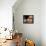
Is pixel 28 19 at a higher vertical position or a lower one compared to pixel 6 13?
lower

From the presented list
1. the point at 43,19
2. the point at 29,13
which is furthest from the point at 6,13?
the point at 43,19

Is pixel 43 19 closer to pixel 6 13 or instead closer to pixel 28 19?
pixel 28 19

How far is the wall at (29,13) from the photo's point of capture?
215 inches

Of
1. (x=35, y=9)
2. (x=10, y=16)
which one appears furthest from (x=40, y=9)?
(x=10, y=16)

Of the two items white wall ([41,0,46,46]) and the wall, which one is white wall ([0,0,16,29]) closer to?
the wall

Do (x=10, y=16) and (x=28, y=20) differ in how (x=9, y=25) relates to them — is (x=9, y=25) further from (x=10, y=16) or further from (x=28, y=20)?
(x=28, y=20)

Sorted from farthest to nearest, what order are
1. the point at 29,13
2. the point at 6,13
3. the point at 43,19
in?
the point at 29,13, the point at 43,19, the point at 6,13

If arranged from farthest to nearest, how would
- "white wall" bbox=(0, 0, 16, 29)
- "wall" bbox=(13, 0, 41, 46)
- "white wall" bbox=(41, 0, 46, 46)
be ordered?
"wall" bbox=(13, 0, 41, 46) → "white wall" bbox=(41, 0, 46, 46) → "white wall" bbox=(0, 0, 16, 29)

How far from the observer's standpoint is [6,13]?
4.19m

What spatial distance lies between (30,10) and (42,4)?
623 millimetres

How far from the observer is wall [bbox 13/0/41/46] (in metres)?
5.45

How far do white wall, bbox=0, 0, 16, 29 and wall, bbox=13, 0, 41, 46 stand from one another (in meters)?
1.23

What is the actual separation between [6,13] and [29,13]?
5.12 ft

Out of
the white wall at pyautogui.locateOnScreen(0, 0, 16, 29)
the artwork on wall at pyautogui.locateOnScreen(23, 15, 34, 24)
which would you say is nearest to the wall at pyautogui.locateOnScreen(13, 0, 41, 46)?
the artwork on wall at pyautogui.locateOnScreen(23, 15, 34, 24)
